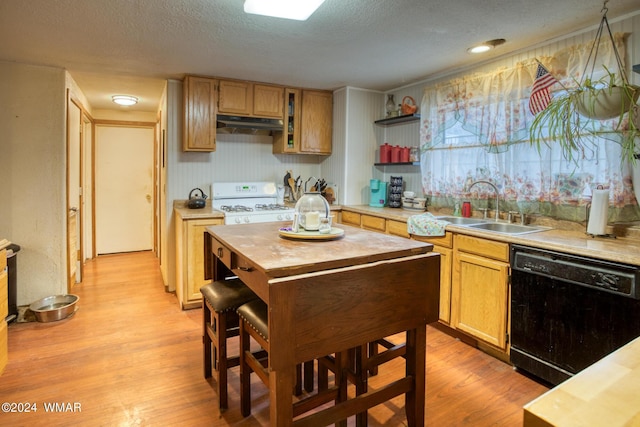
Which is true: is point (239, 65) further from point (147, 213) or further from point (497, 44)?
point (147, 213)

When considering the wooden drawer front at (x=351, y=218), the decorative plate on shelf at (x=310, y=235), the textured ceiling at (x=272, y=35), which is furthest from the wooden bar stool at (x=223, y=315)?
the wooden drawer front at (x=351, y=218)

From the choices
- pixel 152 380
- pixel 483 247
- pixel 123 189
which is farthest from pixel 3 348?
pixel 123 189

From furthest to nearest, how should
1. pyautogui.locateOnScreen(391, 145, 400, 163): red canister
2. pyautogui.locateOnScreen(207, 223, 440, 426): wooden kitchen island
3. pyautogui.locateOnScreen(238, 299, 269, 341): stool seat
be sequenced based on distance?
1. pyautogui.locateOnScreen(391, 145, 400, 163): red canister
2. pyautogui.locateOnScreen(238, 299, 269, 341): stool seat
3. pyautogui.locateOnScreen(207, 223, 440, 426): wooden kitchen island

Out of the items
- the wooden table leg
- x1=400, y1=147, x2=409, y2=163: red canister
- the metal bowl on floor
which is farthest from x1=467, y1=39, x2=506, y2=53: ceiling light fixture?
the metal bowl on floor

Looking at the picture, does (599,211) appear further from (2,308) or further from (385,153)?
(2,308)

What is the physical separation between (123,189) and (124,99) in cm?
166

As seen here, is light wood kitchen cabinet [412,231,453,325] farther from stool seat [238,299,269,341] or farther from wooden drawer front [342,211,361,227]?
stool seat [238,299,269,341]

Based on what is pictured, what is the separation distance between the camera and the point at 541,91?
2.70 m

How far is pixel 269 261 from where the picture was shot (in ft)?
4.69

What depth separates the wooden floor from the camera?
1.95 metres

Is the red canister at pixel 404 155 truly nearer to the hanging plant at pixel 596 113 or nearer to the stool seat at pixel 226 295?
the hanging plant at pixel 596 113

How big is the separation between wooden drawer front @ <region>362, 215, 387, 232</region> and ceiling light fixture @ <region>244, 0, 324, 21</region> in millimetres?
2010

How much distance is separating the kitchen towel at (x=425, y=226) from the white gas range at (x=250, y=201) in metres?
1.28

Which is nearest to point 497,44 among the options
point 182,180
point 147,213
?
point 182,180
